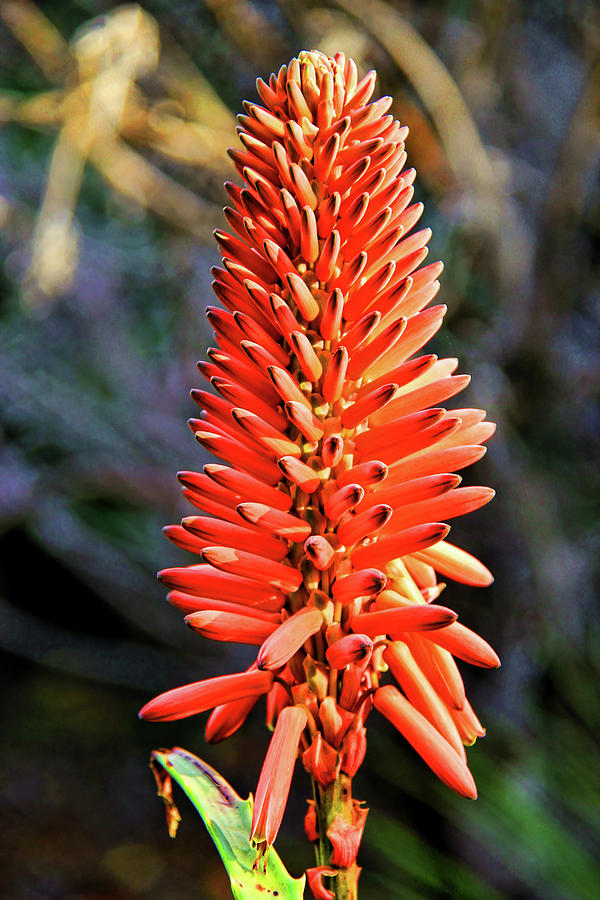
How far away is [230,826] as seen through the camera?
66 cm

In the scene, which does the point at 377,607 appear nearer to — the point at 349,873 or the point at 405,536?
the point at 405,536

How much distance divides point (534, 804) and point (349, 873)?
5.41 feet

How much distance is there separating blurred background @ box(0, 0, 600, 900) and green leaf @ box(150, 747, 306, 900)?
1.08 meters

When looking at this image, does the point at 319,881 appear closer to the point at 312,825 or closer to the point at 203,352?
the point at 312,825

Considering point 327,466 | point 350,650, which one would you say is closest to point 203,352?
point 327,466

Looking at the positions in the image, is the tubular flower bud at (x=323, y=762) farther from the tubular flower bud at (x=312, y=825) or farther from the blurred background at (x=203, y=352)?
the blurred background at (x=203, y=352)

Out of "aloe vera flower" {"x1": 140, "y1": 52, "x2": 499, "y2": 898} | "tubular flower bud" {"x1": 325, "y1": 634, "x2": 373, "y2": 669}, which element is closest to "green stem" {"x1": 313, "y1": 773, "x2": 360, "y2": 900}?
"aloe vera flower" {"x1": 140, "y1": 52, "x2": 499, "y2": 898}

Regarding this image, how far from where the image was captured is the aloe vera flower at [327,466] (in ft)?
2.14

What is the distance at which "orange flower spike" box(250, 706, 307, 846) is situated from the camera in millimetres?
597

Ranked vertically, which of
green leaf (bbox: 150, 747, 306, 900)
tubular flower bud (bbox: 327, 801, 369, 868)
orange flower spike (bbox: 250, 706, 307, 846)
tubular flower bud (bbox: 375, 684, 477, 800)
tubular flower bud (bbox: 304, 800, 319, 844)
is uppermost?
tubular flower bud (bbox: 375, 684, 477, 800)

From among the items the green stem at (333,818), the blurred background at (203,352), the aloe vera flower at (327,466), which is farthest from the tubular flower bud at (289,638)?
the blurred background at (203,352)

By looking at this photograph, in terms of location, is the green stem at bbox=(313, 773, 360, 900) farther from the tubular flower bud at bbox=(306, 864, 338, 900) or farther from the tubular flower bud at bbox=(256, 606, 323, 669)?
the tubular flower bud at bbox=(256, 606, 323, 669)

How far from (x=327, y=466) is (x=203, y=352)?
96.9 inches

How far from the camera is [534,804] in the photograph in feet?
6.68
